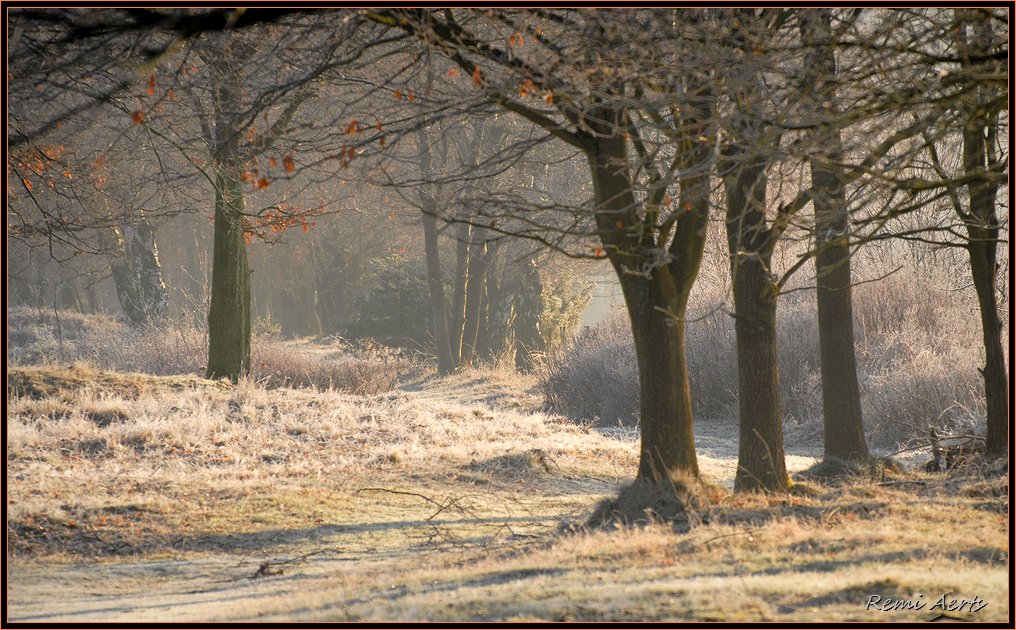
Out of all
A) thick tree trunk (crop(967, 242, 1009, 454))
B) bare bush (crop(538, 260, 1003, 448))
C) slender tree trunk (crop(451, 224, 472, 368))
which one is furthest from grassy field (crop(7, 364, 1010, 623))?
slender tree trunk (crop(451, 224, 472, 368))

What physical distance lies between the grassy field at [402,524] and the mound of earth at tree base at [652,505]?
149 mm

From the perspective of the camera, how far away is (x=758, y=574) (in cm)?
507

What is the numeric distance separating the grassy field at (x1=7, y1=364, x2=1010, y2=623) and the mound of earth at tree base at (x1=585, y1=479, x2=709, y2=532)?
0.15 metres

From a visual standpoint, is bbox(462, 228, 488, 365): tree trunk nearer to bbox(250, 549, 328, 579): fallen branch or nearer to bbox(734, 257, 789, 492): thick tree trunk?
bbox(734, 257, 789, 492): thick tree trunk

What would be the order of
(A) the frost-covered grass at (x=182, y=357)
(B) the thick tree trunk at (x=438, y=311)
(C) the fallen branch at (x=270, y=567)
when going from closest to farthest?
1. (C) the fallen branch at (x=270, y=567)
2. (A) the frost-covered grass at (x=182, y=357)
3. (B) the thick tree trunk at (x=438, y=311)

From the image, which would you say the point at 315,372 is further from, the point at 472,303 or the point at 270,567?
the point at 270,567

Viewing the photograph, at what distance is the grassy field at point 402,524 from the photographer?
4758mm

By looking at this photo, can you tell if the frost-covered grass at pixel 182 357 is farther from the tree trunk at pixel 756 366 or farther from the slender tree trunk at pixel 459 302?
the tree trunk at pixel 756 366

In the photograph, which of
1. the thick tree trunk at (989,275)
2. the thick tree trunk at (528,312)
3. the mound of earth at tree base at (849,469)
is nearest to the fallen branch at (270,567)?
the mound of earth at tree base at (849,469)

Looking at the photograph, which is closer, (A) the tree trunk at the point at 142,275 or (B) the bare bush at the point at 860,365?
(B) the bare bush at the point at 860,365

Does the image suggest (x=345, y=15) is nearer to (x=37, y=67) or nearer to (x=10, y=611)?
(x=37, y=67)

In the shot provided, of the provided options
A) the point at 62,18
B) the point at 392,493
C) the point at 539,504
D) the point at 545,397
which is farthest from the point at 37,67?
the point at 545,397

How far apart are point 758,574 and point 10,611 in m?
4.04
